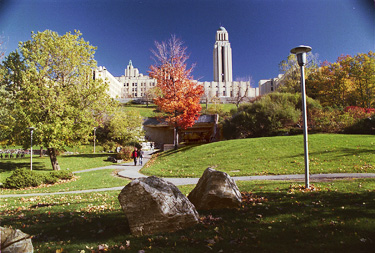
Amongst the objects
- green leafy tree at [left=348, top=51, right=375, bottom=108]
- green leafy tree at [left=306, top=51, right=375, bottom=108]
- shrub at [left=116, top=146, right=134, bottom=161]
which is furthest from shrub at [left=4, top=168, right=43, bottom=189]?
green leafy tree at [left=348, top=51, right=375, bottom=108]

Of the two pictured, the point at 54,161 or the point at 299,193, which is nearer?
the point at 299,193

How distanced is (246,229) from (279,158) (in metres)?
11.6

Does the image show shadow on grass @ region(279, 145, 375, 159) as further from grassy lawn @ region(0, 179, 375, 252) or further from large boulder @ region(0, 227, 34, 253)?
large boulder @ region(0, 227, 34, 253)

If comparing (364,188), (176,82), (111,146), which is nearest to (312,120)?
(176,82)

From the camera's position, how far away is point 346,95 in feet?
94.8

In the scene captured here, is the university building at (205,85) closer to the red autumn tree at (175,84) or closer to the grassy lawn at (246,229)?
the red autumn tree at (175,84)

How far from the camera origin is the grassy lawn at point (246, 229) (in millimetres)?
3299

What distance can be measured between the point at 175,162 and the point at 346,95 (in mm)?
24867

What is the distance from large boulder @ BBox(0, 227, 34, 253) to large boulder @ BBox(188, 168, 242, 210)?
329cm

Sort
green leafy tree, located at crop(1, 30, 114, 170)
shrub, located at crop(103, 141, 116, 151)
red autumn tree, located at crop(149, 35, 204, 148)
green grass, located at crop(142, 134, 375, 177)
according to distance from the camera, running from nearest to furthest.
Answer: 1. green grass, located at crop(142, 134, 375, 177)
2. green leafy tree, located at crop(1, 30, 114, 170)
3. red autumn tree, located at crop(149, 35, 204, 148)
4. shrub, located at crop(103, 141, 116, 151)

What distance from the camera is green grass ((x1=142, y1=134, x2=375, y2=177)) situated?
39.1 feet

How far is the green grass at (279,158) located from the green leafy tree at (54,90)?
665 cm

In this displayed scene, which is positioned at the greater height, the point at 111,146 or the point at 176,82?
the point at 176,82

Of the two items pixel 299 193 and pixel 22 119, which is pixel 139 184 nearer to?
pixel 299 193
